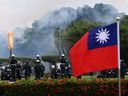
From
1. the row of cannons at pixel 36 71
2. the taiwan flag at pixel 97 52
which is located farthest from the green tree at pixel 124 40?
the taiwan flag at pixel 97 52

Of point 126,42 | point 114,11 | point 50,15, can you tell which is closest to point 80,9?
point 50,15

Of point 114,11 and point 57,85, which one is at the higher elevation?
point 114,11

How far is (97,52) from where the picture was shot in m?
16.3

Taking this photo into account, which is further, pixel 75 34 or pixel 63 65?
pixel 75 34

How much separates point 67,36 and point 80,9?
2420cm

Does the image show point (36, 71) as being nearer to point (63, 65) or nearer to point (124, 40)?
point (63, 65)

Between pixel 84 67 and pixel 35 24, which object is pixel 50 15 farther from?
pixel 84 67

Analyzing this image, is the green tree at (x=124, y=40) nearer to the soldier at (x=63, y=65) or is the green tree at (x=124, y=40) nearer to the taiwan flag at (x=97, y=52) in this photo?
the soldier at (x=63, y=65)

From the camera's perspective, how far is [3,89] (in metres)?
20.8

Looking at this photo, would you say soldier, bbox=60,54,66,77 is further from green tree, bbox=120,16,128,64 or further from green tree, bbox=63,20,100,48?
green tree, bbox=63,20,100,48

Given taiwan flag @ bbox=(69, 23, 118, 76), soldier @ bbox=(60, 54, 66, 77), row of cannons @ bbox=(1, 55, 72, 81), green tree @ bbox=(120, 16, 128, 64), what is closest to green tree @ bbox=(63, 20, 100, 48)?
green tree @ bbox=(120, 16, 128, 64)

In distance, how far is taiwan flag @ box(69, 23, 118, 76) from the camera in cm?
1614

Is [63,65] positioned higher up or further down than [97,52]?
higher up

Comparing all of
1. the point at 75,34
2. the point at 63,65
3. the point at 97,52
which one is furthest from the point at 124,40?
the point at 97,52
